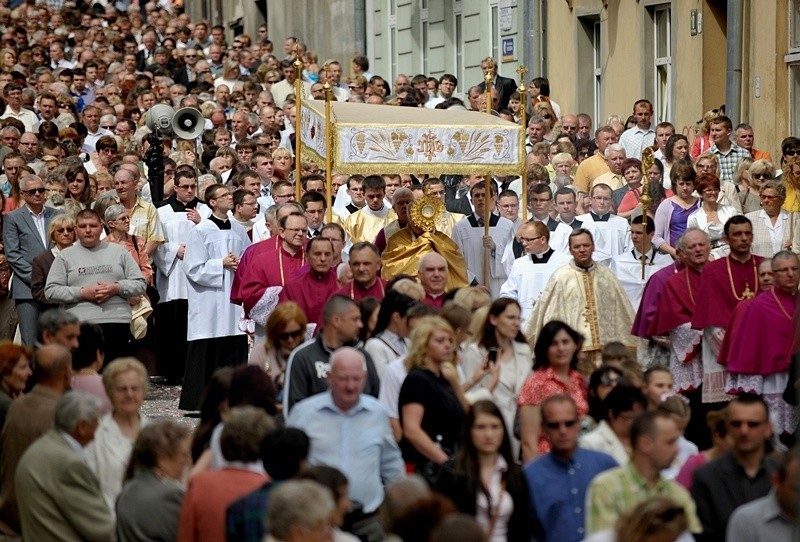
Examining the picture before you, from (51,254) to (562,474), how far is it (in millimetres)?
7354

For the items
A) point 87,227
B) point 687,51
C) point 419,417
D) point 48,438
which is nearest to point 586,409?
point 419,417

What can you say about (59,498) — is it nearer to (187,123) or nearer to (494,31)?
(187,123)

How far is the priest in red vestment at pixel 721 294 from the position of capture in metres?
14.6

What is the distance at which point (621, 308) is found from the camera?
1524 centimetres

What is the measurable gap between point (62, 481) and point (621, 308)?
6371 millimetres

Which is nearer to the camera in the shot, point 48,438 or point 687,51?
point 48,438

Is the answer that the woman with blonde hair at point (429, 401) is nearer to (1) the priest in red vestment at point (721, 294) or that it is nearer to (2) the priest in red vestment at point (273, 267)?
(1) the priest in red vestment at point (721, 294)

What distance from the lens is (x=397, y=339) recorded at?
1216 cm

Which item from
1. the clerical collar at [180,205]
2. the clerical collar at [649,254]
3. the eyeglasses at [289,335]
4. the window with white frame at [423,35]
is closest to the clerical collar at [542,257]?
the clerical collar at [649,254]

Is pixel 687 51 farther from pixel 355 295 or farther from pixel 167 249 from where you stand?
pixel 355 295

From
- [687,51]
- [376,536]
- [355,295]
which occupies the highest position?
[687,51]

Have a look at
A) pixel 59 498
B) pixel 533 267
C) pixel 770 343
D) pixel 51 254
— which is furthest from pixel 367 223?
pixel 59 498

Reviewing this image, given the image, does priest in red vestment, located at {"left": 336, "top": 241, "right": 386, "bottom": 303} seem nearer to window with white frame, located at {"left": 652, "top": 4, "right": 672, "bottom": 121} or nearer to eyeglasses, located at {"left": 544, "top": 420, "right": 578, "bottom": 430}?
eyeglasses, located at {"left": 544, "top": 420, "right": 578, "bottom": 430}

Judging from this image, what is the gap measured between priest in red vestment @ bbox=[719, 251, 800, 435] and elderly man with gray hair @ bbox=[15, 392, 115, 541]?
5670mm
